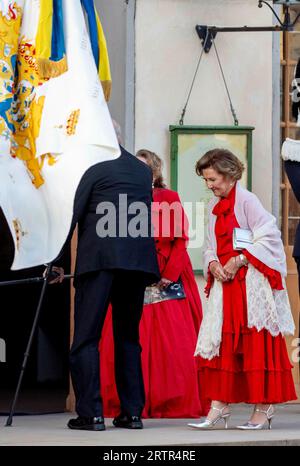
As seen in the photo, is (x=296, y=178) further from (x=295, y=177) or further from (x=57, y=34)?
(x=57, y=34)

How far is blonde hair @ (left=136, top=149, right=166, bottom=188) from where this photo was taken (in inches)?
379

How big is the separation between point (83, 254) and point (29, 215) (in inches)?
19.3

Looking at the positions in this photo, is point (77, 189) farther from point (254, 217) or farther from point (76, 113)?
point (254, 217)

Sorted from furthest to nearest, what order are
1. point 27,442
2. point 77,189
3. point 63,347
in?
1. point 63,347
2. point 77,189
3. point 27,442

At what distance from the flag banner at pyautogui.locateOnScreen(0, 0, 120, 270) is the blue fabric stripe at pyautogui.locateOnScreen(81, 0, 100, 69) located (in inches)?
7.9

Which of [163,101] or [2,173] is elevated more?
[163,101]

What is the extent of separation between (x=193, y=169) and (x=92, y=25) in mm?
2371

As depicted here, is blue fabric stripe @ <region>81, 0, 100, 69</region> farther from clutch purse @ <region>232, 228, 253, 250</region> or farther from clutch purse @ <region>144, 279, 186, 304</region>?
clutch purse @ <region>144, 279, 186, 304</region>

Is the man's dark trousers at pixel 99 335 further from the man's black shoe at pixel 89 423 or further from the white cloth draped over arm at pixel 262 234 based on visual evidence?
the white cloth draped over arm at pixel 262 234

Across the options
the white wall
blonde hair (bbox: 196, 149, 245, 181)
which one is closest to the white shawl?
blonde hair (bbox: 196, 149, 245, 181)

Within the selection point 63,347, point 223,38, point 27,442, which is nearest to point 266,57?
point 223,38

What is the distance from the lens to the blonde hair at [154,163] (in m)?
9.62

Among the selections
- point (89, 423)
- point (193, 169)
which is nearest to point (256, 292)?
point (89, 423)

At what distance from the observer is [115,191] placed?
8.46 meters
